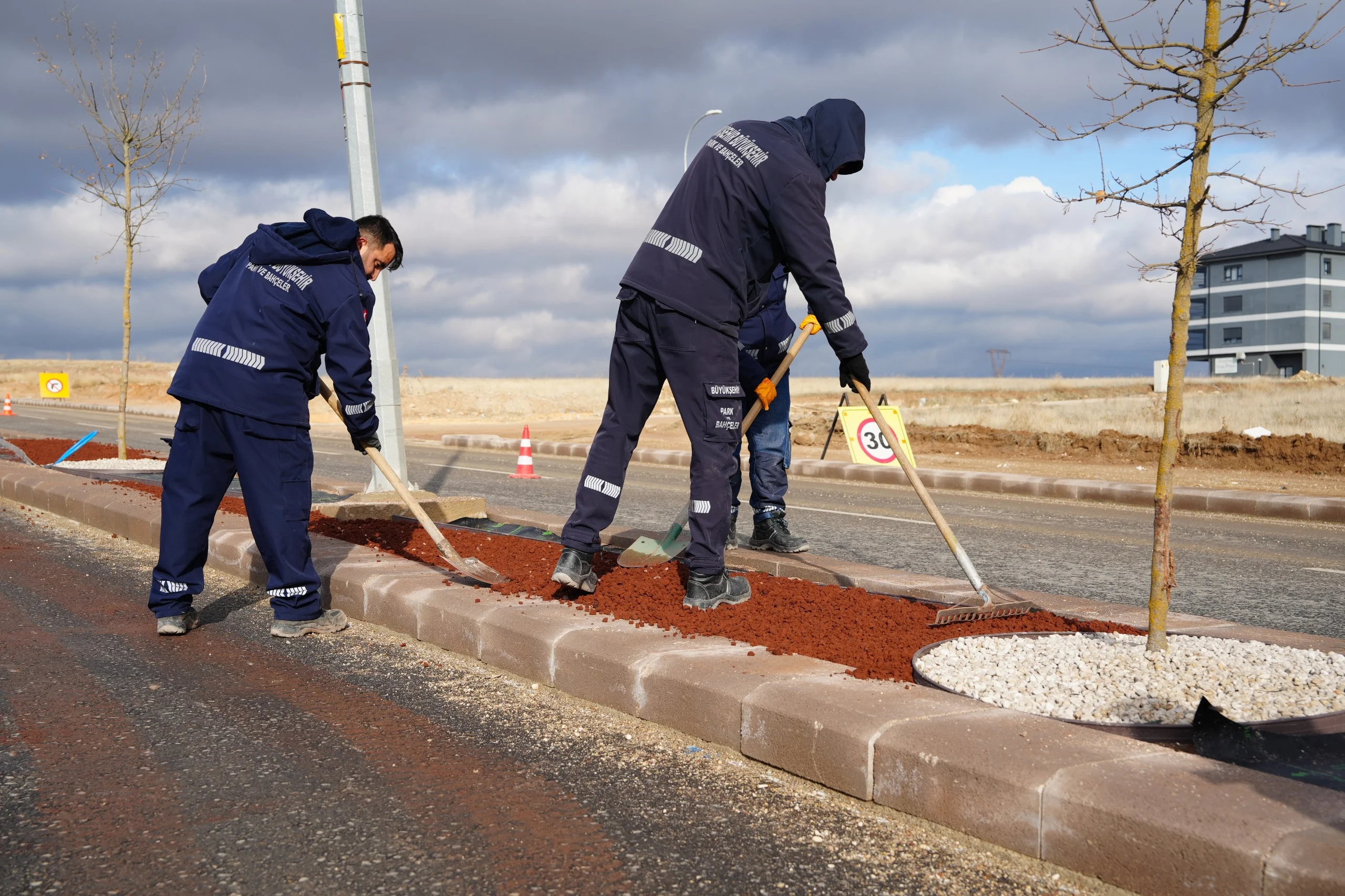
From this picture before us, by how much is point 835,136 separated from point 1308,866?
10.2 feet

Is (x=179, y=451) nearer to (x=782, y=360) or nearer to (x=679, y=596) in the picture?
(x=679, y=596)

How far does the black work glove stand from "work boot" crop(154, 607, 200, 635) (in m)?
2.84

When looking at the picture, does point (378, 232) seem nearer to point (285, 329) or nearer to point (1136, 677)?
point (285, 329)

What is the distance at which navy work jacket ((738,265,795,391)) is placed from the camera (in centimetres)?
545

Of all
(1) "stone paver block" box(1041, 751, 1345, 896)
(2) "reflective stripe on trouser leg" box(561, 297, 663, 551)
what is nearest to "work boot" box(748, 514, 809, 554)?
(2) "reflective stripe on trouser leg" box(561, 297, 663, 551)

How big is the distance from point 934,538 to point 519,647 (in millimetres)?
4900

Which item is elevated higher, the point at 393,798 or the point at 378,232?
the point at 378,232

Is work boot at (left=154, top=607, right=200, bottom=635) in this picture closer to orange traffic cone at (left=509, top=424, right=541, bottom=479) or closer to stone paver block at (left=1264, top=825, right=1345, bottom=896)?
stone paver block at (left=1264, top=825, right=1345, bottom=896)

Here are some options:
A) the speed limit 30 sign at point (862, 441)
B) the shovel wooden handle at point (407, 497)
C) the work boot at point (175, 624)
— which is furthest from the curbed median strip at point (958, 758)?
the speed limit 30 sign at point (862, 441)

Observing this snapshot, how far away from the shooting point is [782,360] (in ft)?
17.1

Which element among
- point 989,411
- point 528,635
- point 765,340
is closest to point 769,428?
point 765,340

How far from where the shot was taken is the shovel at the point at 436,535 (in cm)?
475

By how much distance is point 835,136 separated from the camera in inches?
168

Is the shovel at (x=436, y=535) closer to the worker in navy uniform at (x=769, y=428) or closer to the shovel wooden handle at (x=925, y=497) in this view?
the worker in navy uniform at (x=769, y=428)
